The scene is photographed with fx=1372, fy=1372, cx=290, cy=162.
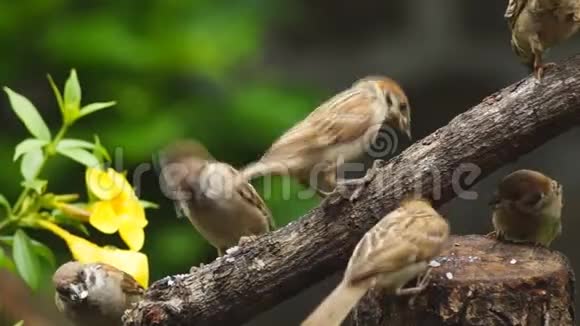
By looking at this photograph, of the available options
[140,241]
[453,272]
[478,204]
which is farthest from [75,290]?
[478,204]

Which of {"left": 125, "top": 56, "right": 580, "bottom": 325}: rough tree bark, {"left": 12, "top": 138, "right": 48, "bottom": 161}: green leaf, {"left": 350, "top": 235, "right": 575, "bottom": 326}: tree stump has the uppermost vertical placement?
{"left": 12, "top": 138, "right": 48, "bottom": 161}: green leaf

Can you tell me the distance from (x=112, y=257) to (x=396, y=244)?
25.9 inches

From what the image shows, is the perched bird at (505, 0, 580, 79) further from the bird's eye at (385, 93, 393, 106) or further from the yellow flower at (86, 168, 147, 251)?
the yellow flower at (86, 168, 147, 251)

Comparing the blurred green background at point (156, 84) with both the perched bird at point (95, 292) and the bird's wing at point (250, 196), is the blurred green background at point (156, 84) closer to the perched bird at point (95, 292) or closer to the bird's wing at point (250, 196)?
the perched bird at point (95, 292)

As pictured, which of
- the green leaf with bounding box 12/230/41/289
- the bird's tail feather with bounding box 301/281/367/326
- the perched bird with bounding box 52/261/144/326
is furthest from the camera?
the perched bird with bounding box 52/261/144/326

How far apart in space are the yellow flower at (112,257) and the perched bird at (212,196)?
0.17 m

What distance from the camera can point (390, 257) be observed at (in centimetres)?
271

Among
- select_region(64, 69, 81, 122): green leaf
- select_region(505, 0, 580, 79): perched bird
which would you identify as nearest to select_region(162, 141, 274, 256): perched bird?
select_region(64, 69, 81, 122): green leaf

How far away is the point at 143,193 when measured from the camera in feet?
14.3

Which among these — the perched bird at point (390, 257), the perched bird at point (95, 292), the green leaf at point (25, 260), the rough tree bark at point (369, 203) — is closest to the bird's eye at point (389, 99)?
the rough tree bark at point (369, 203)

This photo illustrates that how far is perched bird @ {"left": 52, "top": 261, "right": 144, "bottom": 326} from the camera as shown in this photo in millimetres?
3428

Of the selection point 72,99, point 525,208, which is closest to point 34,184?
point 72,99

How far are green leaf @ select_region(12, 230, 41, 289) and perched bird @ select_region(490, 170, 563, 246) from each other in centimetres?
Answer: 108

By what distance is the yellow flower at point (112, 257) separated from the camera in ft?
9.76
